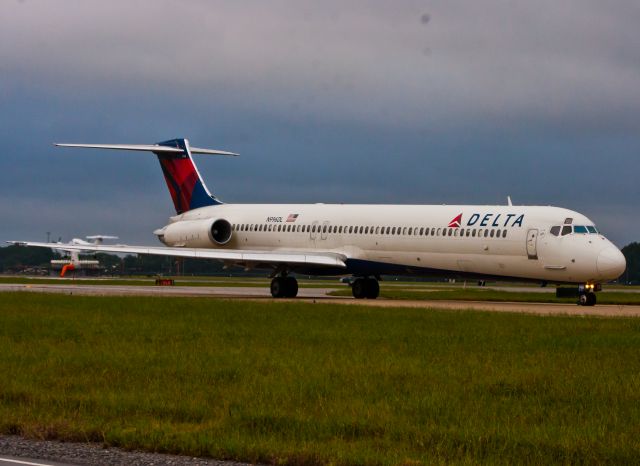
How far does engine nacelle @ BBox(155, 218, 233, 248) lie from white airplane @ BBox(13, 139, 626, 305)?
4 cm

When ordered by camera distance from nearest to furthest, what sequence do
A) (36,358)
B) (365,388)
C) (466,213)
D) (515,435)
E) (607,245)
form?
(515,435), (365,388), (36,358), (607,245), (466,213)

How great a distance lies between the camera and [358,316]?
88.3 ft

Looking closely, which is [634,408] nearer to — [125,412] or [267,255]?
[125,412]

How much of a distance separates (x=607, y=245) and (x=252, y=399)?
2259cm

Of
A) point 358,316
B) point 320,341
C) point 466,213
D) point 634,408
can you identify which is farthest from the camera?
point 466,213

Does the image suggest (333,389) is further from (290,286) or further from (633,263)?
(633,263)

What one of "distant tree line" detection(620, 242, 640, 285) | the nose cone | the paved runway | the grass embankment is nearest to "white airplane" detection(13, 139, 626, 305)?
the nose cone

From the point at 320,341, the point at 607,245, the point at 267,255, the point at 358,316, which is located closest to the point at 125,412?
the point at 320,341

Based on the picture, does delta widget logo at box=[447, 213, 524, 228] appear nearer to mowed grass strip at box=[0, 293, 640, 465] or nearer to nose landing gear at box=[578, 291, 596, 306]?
nose landing gear at box=[578, 291, 596, 306]

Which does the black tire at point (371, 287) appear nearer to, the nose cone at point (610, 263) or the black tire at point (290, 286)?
the black tire at point (290, 286)

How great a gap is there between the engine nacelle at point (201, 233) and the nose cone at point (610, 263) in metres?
16.5

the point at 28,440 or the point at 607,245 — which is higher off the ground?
the point at 607,245

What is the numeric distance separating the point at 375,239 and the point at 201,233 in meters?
8.55

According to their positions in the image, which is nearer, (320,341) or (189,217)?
(320,341)
